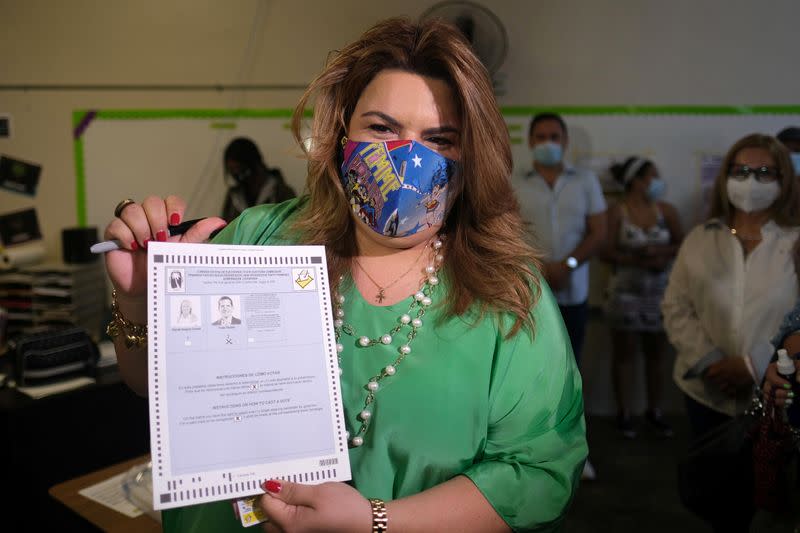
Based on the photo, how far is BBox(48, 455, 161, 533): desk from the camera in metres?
1.47

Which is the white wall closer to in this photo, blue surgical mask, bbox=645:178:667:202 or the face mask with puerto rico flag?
blue surgical mask, bbox=645:178:667:202

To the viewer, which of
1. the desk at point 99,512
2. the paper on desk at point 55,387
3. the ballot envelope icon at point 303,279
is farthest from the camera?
the paper on desk at point 55,387

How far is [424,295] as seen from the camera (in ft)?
3.55

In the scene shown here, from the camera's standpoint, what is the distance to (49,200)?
14.0 ft

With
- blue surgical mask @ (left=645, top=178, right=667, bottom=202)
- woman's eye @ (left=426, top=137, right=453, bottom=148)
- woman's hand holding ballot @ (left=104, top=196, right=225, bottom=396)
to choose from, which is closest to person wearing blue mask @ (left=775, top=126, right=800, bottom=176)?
blue surgical mask @ (left=645, top=178, right=667, bottom=202)

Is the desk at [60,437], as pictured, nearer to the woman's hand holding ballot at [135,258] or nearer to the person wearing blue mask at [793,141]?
the woman's hand holding ballot at [135,258]

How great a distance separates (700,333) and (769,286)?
0.32 m

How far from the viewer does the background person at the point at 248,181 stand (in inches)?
148

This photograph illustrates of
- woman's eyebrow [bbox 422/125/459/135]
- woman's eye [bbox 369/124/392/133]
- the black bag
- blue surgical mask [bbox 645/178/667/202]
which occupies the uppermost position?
blue surgical mask [bbox 645/178/667/202]

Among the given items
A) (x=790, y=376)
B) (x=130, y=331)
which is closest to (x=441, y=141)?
(x=130, y=331)

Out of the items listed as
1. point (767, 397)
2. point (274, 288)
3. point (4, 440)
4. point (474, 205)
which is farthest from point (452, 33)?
point (4, 440)

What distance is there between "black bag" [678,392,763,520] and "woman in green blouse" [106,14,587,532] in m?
0.96

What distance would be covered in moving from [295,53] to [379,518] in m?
3.69

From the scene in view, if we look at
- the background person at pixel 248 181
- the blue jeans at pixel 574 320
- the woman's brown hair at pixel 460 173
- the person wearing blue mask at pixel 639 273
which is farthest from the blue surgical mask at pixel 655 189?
the woman's brown hair at pixel 460 173
